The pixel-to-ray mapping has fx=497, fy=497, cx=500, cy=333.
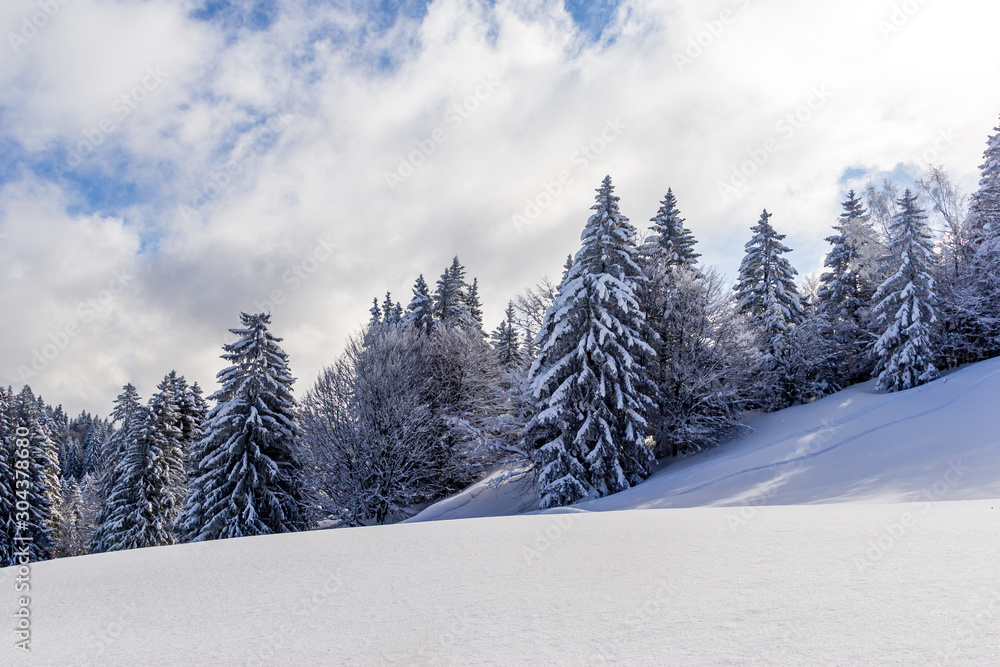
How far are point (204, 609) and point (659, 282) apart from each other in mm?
22066

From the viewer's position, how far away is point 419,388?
26531mm

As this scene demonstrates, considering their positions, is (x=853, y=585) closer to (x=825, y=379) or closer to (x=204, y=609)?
(x=204, y=609)

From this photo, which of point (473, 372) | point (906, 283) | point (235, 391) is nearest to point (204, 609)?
point (235, 391)

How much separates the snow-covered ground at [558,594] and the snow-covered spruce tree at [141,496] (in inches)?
988

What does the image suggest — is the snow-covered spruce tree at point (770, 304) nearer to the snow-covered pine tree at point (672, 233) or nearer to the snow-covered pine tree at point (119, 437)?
the snow-covered pine tree at point (672, 233)

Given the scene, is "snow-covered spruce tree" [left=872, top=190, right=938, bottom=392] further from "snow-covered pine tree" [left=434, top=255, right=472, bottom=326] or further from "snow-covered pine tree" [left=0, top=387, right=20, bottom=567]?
"snow-covered pine tree" [left=0, top=387, right=20, bottom=567]

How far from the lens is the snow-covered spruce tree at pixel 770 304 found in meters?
26.1

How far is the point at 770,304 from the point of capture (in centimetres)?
2762

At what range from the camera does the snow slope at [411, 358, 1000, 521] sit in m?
10.7

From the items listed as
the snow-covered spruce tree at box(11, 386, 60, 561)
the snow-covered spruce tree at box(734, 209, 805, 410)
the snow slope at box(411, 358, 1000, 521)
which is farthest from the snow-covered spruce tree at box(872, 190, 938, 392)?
the snow-covered spruce tree at box(11, 386, 60, 561)

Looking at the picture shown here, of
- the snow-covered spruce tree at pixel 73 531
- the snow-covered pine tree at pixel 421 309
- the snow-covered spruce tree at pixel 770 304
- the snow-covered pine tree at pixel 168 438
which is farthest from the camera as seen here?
the snow-covered spruce tree at pixel 73 531

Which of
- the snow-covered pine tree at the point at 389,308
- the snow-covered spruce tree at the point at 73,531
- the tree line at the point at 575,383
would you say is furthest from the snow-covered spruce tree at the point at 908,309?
the snow-covered spruce tree at the point at 73,531

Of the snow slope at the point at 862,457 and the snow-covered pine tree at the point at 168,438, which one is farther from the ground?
the snow-covered pine tree at the point at 168,438

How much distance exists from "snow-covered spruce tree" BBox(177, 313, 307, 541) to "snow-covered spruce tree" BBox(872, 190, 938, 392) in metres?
27.8
